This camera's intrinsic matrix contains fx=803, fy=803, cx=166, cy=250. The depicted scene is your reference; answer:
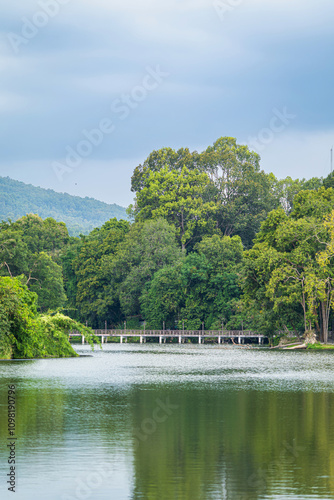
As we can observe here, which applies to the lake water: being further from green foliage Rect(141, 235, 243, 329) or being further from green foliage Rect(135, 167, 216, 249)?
green foliage Rect(135, 167, 216, 249)

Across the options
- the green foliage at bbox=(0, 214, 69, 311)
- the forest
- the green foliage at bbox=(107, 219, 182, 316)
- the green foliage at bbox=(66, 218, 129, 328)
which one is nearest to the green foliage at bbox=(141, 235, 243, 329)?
the forest

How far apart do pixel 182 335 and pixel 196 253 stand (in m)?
10.6

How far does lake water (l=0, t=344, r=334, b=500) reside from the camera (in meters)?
14.1

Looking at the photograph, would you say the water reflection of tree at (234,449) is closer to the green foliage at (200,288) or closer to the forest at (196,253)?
the forest at (196,253)

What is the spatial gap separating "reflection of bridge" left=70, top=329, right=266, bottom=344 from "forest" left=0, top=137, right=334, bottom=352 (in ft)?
3.48

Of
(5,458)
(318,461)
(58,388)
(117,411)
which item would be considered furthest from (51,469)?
(58,388)

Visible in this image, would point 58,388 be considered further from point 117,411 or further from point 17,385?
point 117,411

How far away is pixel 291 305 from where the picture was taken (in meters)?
70.4

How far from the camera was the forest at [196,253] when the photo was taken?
232ft

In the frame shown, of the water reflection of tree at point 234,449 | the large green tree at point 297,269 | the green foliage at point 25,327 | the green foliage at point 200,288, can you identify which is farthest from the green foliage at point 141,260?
the water reflection of tree at point 234,449

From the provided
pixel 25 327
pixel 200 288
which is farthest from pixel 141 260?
pixel 25 327

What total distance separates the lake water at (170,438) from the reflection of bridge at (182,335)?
5668 centimetres

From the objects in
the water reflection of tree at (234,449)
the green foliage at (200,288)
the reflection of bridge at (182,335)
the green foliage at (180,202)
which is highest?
the green foliage at (180,202)

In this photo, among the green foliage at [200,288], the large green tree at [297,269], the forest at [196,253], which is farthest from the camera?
the green foliage at [200,288]
